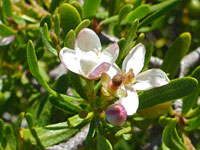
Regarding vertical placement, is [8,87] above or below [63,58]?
below

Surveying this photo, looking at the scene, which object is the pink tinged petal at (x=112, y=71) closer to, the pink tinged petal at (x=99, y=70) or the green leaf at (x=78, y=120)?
the pink tinged petal at (x=99, y=70)

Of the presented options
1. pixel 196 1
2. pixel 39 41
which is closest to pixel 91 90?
pixel 39 41

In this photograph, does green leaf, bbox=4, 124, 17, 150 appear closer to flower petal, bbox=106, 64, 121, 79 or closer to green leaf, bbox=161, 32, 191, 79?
flower petal, bbox=106, 64, 121, 79

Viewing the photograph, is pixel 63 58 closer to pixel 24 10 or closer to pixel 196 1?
pixel 24 10

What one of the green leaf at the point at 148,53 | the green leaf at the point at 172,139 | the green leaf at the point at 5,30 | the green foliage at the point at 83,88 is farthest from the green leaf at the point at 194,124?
the green leaf at the point at 5,30

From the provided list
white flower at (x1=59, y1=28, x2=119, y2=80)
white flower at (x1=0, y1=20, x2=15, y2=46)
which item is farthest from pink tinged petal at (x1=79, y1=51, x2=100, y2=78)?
white flower at (x1=0, y1=20, x2=15, y2=46)

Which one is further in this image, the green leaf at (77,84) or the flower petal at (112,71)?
the green leaf at (77,84)

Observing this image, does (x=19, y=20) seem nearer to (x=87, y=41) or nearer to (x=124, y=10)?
(x=124, y=10)
